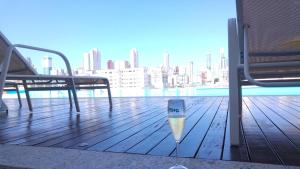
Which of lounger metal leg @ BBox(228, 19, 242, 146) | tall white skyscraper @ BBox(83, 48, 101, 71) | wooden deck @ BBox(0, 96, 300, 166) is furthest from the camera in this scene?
tall white skyscraper @ BBox(83, 48, 101, 71)

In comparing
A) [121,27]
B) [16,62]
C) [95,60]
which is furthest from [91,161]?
[121,27]

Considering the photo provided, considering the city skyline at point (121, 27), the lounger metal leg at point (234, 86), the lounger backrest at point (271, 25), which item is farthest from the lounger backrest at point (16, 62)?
the city skyline at point (121, 27)

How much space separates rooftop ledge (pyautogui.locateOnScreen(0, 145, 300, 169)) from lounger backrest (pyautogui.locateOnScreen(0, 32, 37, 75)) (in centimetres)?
149

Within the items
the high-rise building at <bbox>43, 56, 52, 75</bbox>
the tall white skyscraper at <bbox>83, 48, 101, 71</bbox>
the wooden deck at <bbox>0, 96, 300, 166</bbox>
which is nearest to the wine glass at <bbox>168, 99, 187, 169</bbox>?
the wooden deck at <bbox>0, 96, 300, 166</bbox>

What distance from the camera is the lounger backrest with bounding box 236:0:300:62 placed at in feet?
3.45

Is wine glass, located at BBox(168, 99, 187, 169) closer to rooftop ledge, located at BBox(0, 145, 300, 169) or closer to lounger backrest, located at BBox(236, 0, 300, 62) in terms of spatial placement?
rooftop ledge, located at BBox(0, 145, 300, 169)

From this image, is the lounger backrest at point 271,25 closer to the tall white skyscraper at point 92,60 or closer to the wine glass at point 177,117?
the wine glass at point 177,117

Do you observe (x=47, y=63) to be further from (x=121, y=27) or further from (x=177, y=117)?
(x=121, y=27)

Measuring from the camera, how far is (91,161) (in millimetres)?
1180

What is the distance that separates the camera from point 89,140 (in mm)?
1603

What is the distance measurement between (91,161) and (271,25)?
0.93 m

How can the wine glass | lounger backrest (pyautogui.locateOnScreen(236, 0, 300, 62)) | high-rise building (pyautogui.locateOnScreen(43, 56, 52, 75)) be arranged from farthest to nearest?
high-rise building (pyautogui.locateOnScreen(43, 56, 52, 75)) → lounger backrest (pyautogui.locateOnScreen(236, 0, 300, 62)) → the wine glass

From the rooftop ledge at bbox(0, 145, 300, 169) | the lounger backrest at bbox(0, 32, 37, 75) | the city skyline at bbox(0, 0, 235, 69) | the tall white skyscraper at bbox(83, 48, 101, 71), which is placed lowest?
the rooftop ledge at bbox(0, 145, 300, 169)

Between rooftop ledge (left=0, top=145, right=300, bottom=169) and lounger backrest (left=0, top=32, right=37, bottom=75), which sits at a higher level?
lounger backrest (left=0, top=32, right=37, bottom=75)
